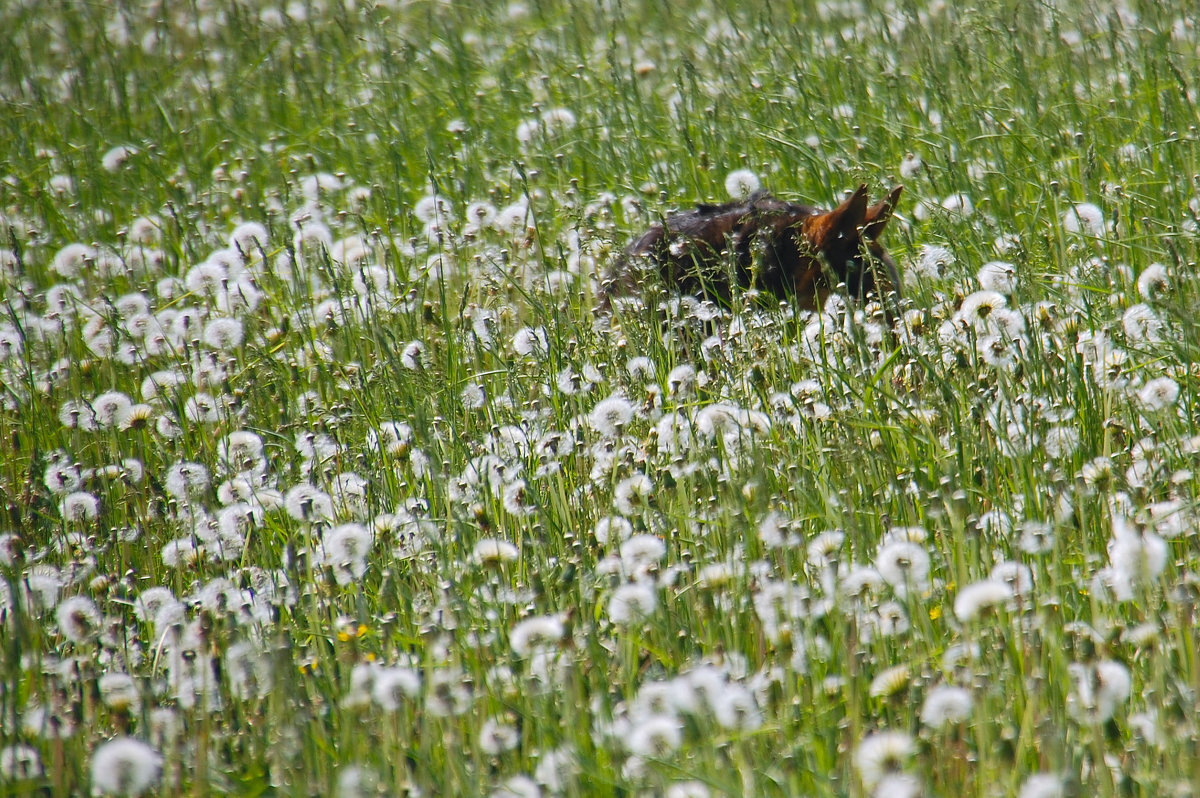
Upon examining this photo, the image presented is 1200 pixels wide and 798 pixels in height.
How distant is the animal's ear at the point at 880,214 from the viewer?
151 inches

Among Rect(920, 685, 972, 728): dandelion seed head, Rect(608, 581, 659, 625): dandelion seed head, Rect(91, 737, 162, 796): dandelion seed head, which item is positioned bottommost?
Rect(920, 685, 972, 728): dandelion seed head

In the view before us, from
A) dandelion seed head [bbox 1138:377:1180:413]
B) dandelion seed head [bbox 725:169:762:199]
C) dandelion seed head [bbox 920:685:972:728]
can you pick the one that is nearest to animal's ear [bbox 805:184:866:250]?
dandelion seed head [bbox 725:169:762:199]

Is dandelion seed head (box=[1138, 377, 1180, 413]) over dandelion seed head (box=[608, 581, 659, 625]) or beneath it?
over

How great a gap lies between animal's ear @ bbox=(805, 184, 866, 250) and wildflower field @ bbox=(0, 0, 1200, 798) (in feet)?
0.80

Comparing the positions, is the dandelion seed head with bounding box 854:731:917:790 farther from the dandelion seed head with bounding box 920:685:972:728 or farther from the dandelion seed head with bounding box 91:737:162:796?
the dandelion seed head with bounding box 91:737:162:796

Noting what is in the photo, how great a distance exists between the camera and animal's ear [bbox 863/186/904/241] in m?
3.83

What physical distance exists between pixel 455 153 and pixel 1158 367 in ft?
14.7

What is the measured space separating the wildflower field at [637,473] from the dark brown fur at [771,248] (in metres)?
0.17

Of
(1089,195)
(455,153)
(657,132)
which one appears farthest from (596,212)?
(1089,195)

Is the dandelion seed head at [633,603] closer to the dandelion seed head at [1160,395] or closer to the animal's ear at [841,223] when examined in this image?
the dandelion seed head at [1160,395]

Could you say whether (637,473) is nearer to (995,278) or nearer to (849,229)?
(995,278)

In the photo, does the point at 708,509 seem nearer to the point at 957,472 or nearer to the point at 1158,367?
the point at 957,472

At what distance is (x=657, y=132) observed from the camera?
6211 mm

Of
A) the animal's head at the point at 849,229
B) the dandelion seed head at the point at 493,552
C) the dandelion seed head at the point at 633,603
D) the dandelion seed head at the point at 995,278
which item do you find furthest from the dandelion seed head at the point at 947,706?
the animal's head at the point at 849,229
